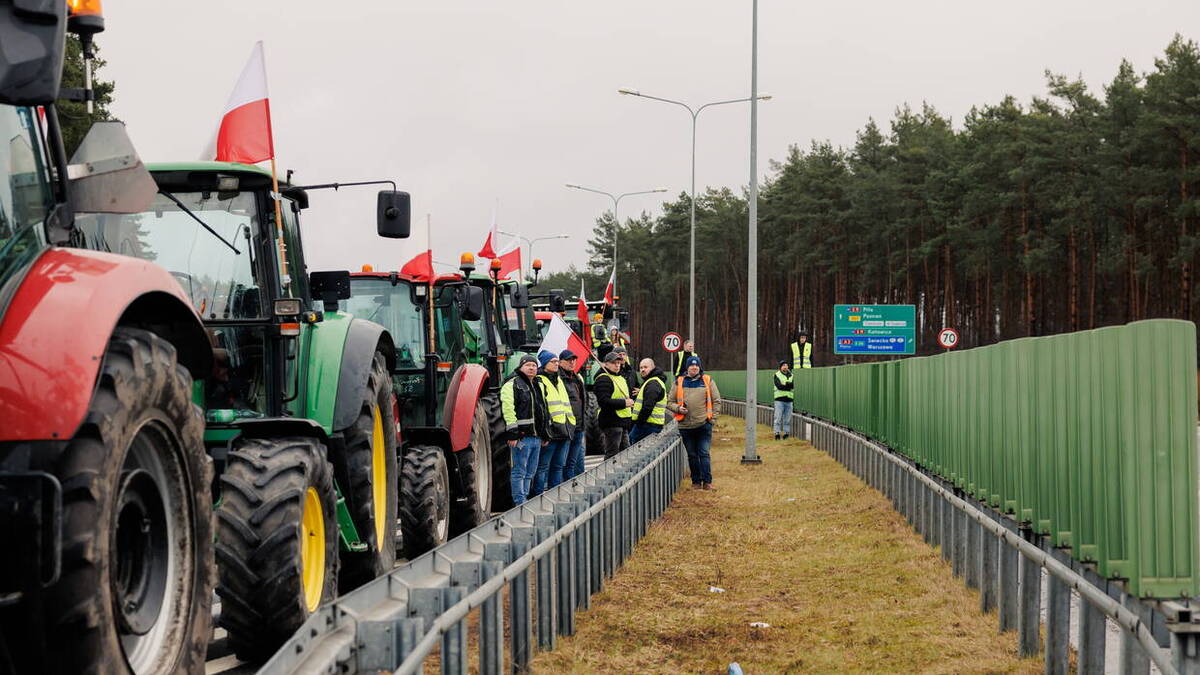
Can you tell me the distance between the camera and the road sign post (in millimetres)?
49781

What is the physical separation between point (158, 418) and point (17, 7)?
145 cm

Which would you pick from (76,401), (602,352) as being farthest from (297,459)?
(602,352)

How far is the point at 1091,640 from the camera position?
7.83 metres

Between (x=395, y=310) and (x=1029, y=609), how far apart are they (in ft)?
24.9

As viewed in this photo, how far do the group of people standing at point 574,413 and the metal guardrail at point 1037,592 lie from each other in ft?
12.7

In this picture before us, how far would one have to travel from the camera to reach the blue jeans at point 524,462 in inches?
657

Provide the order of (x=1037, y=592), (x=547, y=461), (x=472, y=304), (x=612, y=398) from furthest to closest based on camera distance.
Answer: (x=612, y=398)
(x=547, y=461)
(x=472, y=304)
(x=1037, y=592)

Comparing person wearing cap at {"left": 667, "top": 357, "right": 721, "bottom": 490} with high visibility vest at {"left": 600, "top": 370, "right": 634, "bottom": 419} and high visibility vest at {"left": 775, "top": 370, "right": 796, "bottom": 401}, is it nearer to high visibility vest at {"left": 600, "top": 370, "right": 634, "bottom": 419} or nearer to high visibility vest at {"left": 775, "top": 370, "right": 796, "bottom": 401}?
high visibility vest at {"left": 600, "top": 370, "right": 634, "bottom": 419}

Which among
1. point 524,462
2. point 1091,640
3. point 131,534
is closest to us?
point 131,534

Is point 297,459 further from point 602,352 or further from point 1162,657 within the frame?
point 602,352

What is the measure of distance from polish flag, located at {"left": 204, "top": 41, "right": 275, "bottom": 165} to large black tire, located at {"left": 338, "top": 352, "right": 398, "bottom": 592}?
4.91 feet

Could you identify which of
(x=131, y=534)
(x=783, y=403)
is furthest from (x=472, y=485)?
(x=783, y=403)

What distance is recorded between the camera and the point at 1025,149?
61.3 meters

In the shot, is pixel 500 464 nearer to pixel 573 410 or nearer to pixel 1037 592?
pixel 573 410
